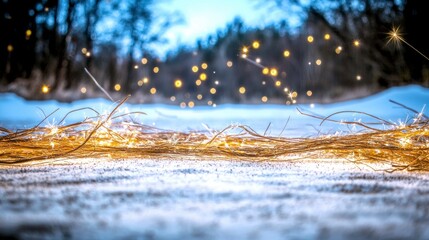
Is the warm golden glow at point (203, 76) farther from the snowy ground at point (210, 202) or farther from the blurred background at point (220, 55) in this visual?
the snowy ground at point (210, 202)

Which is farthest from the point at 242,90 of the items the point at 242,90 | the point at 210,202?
the point at 210,202

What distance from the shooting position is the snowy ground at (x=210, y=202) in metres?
0.62

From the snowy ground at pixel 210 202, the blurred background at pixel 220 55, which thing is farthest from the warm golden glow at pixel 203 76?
the snowy ground at pixel 210 202

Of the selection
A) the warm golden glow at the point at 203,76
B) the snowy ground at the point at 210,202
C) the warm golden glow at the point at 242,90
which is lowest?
the snowy ground at the point at 210,202

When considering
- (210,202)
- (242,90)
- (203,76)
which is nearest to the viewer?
(210,202)

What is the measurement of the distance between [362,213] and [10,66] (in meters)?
8.77

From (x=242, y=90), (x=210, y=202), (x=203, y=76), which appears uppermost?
(x=203, y=76)

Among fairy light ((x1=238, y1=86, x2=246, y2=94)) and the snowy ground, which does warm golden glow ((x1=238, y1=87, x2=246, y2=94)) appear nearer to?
fairy light ((x1=238, y1=86, x2=246, y2=94))

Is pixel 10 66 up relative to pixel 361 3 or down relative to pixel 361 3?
down

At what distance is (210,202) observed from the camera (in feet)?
2.68

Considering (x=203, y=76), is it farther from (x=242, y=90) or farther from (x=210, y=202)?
(x=210, y=202)

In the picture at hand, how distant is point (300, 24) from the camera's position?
8953 mm

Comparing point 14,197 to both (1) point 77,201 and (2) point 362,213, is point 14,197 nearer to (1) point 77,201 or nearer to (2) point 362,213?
(1) point 77,201

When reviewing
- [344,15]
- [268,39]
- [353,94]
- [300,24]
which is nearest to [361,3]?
[344,15]
